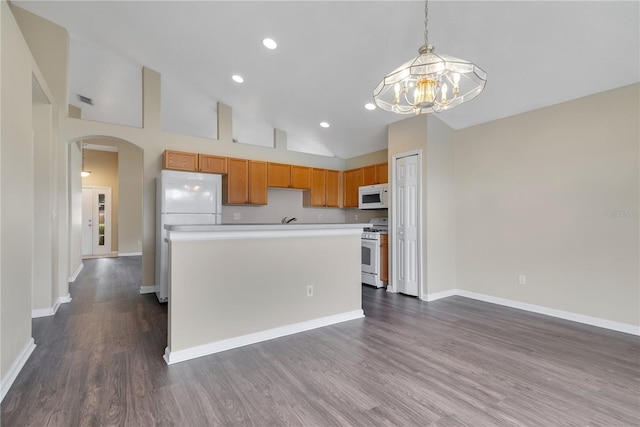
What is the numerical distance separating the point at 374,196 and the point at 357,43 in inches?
107

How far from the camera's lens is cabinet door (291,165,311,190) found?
5855 mm

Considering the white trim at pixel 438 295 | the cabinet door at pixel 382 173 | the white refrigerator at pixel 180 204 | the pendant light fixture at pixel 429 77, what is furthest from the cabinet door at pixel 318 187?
the pendant light fixture at pixel 429 77

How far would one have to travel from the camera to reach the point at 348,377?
7.30ft

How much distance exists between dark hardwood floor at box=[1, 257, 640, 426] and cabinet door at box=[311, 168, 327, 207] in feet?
10.3

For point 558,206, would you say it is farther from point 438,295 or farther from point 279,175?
point 279,175

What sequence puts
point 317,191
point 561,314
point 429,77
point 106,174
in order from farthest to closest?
point 106,174
point 317,191
point 561,314
point 429,77

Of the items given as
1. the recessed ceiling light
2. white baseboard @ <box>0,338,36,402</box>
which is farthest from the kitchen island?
the recessed ceiling light

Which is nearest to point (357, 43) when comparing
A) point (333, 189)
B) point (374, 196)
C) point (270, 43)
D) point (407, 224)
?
point (270, 43)

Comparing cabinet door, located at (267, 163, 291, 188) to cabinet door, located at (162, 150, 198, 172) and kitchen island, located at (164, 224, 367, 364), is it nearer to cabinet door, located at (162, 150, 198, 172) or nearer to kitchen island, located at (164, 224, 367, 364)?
cabinet door, located at (162, 150, 198, 172)

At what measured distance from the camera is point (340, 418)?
177 cm

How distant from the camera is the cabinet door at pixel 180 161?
456 centimetres

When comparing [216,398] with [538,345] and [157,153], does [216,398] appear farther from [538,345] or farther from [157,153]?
[157,153]

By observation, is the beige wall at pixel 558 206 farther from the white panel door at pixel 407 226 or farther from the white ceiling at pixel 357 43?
the white panel door at pixel 407 226

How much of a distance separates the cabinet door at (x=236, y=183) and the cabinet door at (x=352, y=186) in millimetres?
2160
